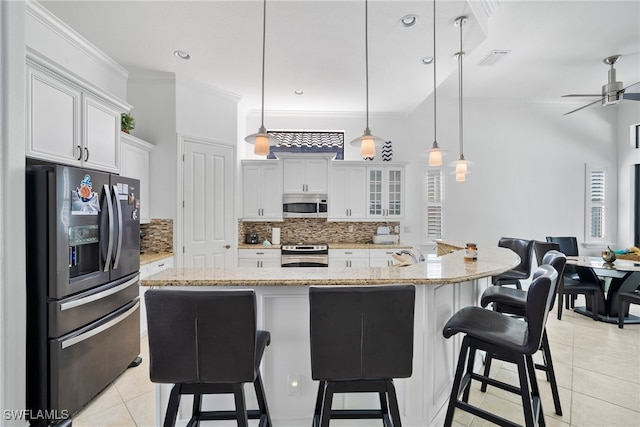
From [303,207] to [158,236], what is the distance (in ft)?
6.92

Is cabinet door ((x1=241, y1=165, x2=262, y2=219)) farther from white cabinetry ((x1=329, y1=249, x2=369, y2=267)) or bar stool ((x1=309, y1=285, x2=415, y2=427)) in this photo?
bar stool ((x1=309, y1=285, x2=415, y2=427))

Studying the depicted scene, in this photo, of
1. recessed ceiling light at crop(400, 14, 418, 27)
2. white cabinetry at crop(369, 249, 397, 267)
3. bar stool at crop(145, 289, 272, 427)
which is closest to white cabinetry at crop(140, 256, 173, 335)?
bar stool at crop(145, 289, 272, 427)

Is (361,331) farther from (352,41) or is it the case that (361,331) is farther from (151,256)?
(151,256)

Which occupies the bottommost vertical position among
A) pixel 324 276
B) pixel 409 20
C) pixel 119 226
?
pixel 324 276

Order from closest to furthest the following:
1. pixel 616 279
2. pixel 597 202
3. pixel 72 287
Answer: pixel 72 287 → pixel 616 279 → pixel 597 202

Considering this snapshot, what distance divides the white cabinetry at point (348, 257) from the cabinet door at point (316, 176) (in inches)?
39.5

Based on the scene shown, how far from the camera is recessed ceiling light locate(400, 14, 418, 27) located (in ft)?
8.27

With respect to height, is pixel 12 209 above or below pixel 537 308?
above

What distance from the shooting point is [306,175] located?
4.78 meters

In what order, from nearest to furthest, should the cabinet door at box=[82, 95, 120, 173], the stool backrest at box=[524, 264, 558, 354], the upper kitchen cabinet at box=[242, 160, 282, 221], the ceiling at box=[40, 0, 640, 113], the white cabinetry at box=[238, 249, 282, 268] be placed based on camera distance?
the stool backrest at box=[524, 264, 558, 354]
the cabinet door at box=[82, 95, 120, 173]
the ceiling at box=[40, 0, 640, 113]
the white cabinetry at box=[238, 249, 282, 268]
the upper kitchen cabinet at box=[242, 160, 282, 221]

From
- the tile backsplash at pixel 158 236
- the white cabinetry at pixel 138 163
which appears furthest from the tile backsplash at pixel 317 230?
the white cabinetry at pixel 138 163

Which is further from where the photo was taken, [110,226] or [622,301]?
[622,301]

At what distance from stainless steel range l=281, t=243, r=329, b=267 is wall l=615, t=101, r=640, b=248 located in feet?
17.0

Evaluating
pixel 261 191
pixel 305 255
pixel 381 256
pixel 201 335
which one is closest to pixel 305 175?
pixel 261 191
